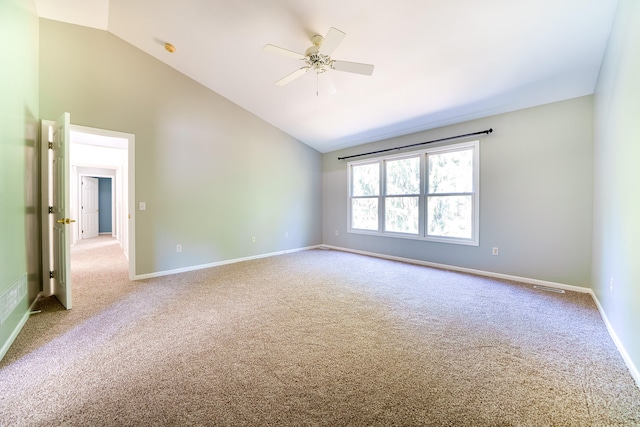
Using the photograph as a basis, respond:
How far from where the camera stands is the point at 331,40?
7.35 ft

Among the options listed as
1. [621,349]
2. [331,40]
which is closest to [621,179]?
Answer: [621,349]

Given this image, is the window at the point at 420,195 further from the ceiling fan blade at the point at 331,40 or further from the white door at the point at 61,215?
the white door at the point at 61,215

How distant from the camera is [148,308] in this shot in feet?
8.79

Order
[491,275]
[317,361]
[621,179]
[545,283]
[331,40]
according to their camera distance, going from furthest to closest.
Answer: [491,275] → [545,283] → [331,40] → [621,179] → [317,361]

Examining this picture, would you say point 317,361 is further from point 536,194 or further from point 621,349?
point 536,194

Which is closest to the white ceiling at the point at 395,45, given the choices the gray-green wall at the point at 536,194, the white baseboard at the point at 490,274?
the gray-green wall at the point at 536,194

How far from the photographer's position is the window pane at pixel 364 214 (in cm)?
553

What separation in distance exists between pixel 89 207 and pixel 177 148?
6545 mm

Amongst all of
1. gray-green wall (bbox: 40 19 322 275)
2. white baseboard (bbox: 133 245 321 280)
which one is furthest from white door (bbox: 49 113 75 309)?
white baseboard (bbox: 133 245 321 280)

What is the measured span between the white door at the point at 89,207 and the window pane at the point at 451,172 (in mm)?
9562

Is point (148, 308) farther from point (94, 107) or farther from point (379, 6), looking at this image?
point (379, 6)

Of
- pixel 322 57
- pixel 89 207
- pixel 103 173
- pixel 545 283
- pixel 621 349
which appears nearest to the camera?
pixel 621 349

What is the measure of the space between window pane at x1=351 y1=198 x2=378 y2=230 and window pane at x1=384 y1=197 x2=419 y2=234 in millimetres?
309

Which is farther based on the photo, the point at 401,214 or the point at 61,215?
the point at 401,214
